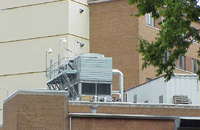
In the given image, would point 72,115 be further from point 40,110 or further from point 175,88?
point 175,88

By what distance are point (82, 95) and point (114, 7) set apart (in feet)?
78.0

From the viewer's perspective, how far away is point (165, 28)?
3072 centimetres

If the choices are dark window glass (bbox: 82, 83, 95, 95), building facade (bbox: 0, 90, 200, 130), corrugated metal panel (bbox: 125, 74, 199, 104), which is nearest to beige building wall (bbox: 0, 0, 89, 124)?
corrugated metal panel (bbox: 125, 74, 199, 104)

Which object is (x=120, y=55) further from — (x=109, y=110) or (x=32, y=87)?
(x=109, y=110)

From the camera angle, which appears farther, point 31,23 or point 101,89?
point 31,23

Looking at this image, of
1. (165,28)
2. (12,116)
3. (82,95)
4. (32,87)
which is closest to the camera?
(165,28)

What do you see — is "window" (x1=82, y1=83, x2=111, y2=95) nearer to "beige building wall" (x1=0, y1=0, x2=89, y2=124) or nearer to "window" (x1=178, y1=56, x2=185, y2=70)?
"beige building wall" (x1=0, y1=0, x2=89, y2=124)

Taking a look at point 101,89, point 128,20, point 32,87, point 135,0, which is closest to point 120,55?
point 128,20

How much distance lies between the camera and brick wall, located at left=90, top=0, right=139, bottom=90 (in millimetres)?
68562

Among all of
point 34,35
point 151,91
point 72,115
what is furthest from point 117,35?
point 72,115

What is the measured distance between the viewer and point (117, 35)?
70000mm

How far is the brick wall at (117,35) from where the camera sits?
6856 centimetres

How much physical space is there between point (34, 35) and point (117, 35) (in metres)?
7.76

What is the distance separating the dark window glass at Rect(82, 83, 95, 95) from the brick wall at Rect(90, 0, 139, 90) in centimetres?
1889
